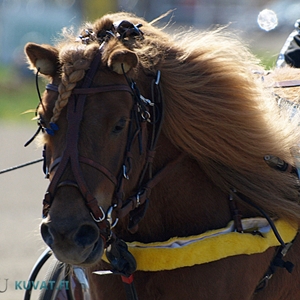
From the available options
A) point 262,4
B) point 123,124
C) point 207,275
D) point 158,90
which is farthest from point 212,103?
point 262,4

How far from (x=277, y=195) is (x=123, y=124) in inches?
29.8

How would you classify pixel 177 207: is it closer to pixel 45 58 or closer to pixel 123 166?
pixel 123 166

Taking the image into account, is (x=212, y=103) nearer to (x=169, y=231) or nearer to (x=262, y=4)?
(x=169, y=231)

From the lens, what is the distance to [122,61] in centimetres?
219

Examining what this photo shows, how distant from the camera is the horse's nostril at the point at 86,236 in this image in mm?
2045

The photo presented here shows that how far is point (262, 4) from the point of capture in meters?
22.9

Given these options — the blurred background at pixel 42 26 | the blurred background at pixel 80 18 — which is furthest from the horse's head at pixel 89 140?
the blurred background at pixel 80 18

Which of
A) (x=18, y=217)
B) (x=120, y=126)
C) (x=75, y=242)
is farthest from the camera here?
(x=18, y=217)

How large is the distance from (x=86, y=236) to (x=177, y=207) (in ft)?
1.63

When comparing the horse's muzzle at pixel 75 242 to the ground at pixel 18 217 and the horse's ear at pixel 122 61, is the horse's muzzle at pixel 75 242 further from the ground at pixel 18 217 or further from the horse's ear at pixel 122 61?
the ground at pixel 18 217

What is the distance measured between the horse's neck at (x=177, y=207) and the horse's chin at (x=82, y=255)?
37cm

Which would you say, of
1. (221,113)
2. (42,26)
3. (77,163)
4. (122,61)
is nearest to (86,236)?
(77,163)

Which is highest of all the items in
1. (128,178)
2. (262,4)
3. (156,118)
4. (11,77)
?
(156,118)

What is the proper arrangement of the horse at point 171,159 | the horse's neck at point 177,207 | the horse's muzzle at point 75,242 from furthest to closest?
the horse's neck at point 177,207, the horse at point 171,159, the horse's muzzle at point 75,242
